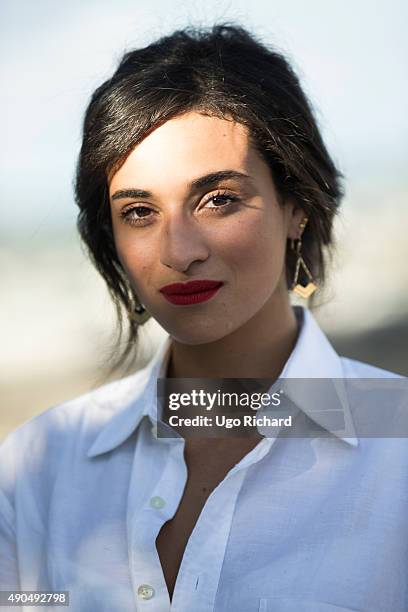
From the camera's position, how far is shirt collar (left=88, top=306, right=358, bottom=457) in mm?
1986

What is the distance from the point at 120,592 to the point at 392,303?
2.47 m

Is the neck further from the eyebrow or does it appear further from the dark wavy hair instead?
the eyebrow

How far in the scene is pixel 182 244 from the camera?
1855 mm

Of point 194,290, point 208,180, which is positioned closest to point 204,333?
point 194,290

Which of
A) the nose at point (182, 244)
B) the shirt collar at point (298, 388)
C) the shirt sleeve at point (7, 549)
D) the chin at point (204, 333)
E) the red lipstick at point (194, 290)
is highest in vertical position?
the nose at point (182, 244)

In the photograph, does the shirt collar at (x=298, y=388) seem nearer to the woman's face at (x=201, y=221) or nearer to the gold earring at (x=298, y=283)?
the gold earring at (x=298, y=283)

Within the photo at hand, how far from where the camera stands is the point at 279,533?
1.81 m

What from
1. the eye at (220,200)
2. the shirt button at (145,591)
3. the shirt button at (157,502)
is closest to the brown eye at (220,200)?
the eye at (220,200)

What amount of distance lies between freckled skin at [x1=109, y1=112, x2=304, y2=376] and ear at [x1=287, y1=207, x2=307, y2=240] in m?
0.08

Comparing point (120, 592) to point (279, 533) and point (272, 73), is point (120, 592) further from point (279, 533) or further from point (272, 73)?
point (272, 73)

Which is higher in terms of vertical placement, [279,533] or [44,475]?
[44,475]

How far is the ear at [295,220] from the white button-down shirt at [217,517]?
0.72 feet

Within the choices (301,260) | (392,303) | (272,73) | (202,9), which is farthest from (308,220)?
(392,303)

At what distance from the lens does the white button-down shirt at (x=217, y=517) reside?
5.74 feet
